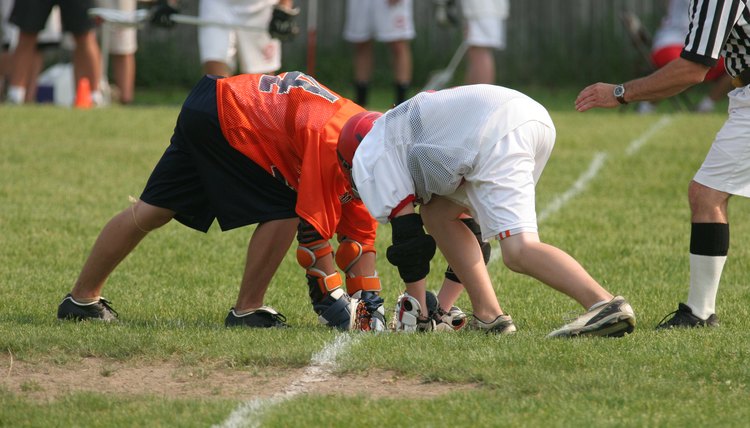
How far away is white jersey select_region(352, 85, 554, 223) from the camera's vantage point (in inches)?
201

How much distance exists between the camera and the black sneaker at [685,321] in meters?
5.81

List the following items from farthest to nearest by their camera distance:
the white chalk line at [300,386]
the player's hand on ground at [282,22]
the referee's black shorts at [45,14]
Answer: the referee's black shorts at [45,14], the player's hand on ground at [282,22], the white chalk line at [300,386]

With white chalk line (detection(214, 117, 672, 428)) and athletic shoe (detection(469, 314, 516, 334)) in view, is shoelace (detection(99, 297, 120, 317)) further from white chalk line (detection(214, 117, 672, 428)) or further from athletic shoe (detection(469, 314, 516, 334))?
athletic shoe (detection(469, 314, 516, 334))

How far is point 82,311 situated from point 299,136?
142 centimetres

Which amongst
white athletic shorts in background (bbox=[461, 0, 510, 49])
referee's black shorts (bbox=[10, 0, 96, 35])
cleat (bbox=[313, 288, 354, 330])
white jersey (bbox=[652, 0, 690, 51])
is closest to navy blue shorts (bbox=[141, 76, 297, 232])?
cleat (bbox=[313, 288, 354, 330])

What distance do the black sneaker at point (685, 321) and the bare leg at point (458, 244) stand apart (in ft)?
3.16

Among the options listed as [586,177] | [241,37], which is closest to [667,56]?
[586,177]

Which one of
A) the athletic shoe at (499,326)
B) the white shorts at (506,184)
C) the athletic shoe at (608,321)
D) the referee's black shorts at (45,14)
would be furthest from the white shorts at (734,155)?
the referee's black shorts at (45,14)

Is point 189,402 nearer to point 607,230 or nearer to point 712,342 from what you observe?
point 712,342

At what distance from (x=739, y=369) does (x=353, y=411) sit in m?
1.57

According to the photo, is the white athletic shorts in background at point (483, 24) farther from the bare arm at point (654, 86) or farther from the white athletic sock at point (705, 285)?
the bare arm at point (654, 86)

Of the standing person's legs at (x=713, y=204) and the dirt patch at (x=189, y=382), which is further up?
the standing person's legs at (x=713, y=204)

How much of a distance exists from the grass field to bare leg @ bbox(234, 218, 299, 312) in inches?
10.2

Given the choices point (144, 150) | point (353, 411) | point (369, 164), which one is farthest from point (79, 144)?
point (353, 411)
